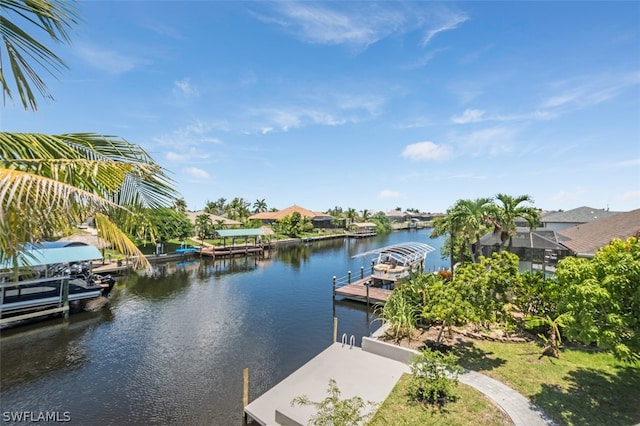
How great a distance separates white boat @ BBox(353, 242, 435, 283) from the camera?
26391mm

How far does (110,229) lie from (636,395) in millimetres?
13598

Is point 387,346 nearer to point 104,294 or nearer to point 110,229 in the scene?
point 110,229

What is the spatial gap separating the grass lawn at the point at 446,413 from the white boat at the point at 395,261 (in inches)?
623

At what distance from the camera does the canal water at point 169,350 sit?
11195 millimetres

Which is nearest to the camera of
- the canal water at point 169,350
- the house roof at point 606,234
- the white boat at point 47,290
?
the canal water at point 169,350

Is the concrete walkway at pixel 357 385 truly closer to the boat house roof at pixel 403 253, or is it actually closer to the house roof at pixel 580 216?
the boat house roof at pixel 403 253

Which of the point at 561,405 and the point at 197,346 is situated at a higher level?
the point at 561,405

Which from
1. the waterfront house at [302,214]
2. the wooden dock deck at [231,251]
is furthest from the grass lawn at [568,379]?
the waterfront house at [302,214]

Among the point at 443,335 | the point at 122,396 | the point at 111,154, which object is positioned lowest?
the point at 122,396

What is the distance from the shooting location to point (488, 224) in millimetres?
20922

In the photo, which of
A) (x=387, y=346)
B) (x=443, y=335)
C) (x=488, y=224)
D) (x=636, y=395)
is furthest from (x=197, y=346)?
(x=488, y=224)

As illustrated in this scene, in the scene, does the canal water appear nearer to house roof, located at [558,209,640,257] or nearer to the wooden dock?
the wooden dock

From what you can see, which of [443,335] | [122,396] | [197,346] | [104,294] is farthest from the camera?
[104,294]

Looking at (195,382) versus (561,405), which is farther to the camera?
(195,382)
